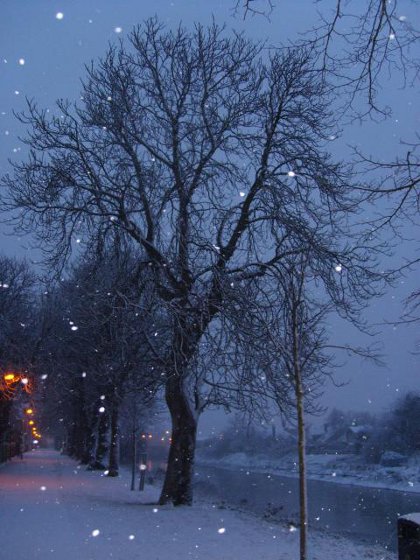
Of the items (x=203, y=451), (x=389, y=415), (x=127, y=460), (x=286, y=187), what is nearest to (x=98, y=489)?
(x=286, y=187)

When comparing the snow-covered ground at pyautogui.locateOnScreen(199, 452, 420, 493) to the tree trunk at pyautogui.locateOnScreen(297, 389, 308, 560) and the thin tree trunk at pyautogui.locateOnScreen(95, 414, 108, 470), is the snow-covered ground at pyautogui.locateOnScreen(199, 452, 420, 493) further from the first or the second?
the tree trunk at pyautogui.locateOnScreen(297, 389, 308, 560)

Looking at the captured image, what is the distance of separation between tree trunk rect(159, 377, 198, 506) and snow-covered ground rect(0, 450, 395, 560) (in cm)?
65

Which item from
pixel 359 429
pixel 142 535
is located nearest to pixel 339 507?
pixel 142 535

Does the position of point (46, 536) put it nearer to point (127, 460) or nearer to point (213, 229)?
point (213, 229)

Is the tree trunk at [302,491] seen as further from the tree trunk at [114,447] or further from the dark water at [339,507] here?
the tree trunk at [114,447]

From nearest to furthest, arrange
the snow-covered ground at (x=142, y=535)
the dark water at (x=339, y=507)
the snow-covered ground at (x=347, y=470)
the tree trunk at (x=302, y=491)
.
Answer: the tree trunk at (x=302, y=491)
the snow-covered ground at (x=142, y=535)
the dark water at (x=339, y=507)
the snow-covered ground at (x=347, y=470)

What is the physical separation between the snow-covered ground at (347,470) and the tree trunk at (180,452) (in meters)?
32.6

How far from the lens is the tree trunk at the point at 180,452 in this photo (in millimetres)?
15797

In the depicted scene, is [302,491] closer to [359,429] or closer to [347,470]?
[347,470]

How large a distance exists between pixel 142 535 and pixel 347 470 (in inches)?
2016

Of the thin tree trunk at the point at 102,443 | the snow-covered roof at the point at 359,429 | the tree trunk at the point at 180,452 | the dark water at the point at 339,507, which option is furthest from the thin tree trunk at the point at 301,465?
the snow-covered roof at the point at 359,429

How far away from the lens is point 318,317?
1080 centimetres

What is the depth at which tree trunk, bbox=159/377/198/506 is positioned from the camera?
15797 mm

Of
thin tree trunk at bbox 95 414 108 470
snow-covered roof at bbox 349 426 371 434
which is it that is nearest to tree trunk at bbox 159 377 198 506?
thin tree trunk at bbox 95 414 108 470
